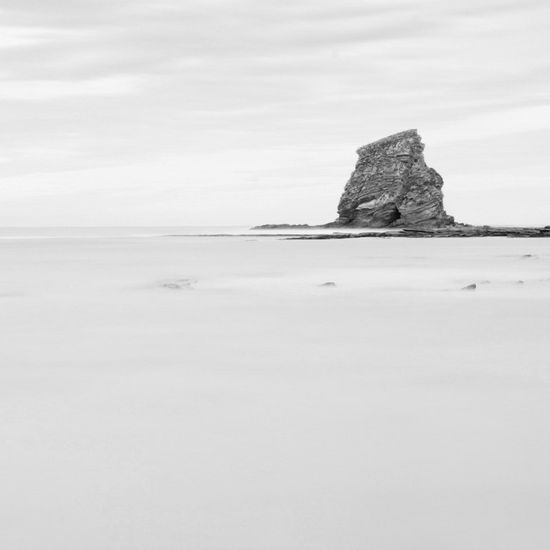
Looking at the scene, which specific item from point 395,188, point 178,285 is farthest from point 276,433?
point 395,188

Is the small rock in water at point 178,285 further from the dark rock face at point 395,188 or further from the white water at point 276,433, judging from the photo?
the dark rock face at point 395,188

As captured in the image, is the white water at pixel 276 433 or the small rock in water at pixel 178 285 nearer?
the white water at pixel 276 433

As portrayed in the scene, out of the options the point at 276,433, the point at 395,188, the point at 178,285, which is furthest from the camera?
the point at 395,188

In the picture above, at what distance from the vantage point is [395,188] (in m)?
105

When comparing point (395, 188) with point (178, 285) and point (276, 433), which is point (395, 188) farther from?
point (276, 433)

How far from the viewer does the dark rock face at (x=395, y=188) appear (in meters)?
104

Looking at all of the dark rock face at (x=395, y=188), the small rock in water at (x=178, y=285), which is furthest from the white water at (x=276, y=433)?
the dark rock face at (x=395, y=188)

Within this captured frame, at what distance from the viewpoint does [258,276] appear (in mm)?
25875

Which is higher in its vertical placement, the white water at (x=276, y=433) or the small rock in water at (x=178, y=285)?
the small rock in water at (x=178, y=285)

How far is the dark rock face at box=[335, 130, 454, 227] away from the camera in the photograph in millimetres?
104000

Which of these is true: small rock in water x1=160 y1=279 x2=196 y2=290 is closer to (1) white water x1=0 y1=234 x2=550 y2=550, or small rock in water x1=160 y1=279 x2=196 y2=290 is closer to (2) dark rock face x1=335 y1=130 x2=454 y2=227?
(1) white water x1=0 y1=234 x2=550 y2=550

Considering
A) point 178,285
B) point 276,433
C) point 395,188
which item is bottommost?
point 276,433

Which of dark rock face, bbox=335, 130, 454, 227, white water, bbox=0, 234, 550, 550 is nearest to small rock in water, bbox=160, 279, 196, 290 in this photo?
white water, bbox=0, 234, 550, 550

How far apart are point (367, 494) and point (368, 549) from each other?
0.67 m
